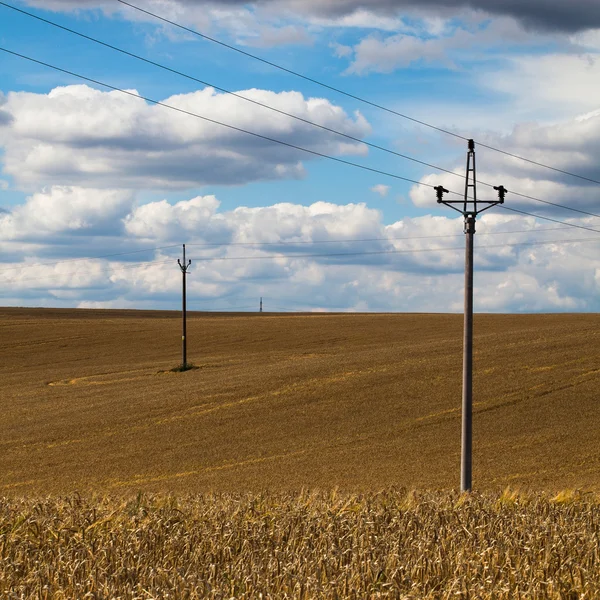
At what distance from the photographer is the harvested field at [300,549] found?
815 centimetres

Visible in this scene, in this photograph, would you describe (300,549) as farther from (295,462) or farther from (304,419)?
(304,419)

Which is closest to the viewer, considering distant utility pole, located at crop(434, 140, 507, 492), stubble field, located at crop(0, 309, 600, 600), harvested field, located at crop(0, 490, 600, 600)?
harvested field, located at crop(0, 490, 600, 600)

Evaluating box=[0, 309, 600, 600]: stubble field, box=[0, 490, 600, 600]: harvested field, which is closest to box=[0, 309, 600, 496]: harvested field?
box=[0, 309, 600, 600]: stubble field

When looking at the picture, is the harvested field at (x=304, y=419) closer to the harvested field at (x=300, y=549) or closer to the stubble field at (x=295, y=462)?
the stubble field at (x=295, y=462)

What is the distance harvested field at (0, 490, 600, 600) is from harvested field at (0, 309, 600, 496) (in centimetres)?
1096

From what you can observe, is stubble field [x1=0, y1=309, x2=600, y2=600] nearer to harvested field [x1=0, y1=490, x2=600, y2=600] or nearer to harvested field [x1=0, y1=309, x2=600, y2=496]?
harvested field [x1=0, y1=490, x2=600, y2=600]

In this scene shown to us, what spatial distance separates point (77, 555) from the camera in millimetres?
9367

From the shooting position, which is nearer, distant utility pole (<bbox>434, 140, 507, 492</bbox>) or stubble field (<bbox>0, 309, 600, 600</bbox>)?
stubble field (<bbox>0, 309, 600, 600</bbox>)

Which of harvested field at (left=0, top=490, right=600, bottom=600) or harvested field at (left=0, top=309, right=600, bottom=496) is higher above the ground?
harvested field at (left=0, top=490, right=600, bottom=600)

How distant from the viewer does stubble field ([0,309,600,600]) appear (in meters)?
8.73

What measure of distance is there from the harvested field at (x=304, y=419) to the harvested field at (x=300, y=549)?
10957mm

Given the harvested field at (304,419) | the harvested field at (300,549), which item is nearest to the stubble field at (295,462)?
the harvested field at (300,549)

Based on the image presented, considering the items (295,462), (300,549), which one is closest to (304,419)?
(295,462)

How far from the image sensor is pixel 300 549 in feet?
31.3
